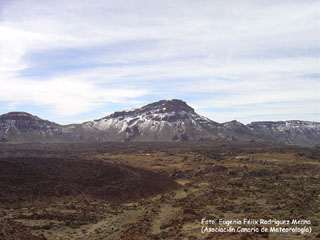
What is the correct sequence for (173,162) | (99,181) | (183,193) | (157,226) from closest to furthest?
(157,226), (183,193), (99,181), (173,162)

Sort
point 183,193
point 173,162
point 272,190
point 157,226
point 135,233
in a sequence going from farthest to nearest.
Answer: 1. point 173,162
2. point 183,193
3. point 272,190
4. point 157,226
5. point 135,233

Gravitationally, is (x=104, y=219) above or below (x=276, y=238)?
below

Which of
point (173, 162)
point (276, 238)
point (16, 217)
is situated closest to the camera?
point (276, 238)

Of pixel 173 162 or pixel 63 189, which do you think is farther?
pixel 173 162

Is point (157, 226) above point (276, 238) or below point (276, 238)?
below

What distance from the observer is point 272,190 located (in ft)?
124

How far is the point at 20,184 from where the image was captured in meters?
44.6

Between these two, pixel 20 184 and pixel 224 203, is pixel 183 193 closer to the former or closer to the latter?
pixel 224 203

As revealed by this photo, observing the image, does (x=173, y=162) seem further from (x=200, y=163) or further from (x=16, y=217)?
(x=16, y=217)

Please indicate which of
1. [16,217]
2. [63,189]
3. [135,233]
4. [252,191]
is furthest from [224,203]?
[63,189]

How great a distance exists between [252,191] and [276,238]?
20870 millimetres

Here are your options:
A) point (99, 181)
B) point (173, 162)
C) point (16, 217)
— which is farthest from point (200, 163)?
point (16, 217)

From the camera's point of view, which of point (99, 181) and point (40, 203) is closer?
point (40, 203)

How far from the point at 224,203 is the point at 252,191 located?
27.5ft
